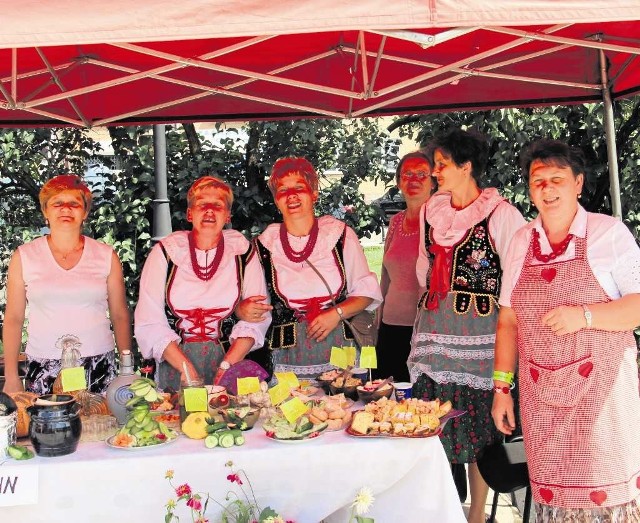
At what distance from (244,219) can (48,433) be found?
143 inches

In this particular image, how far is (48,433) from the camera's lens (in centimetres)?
241

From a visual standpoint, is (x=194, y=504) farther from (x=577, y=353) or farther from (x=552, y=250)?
(x=552, y=250)

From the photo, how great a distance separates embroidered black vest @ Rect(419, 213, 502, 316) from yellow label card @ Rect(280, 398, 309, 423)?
3.28 ft

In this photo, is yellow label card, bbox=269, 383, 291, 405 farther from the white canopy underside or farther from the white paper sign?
the white canopy underside

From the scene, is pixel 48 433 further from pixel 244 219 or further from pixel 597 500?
pixel 244 219

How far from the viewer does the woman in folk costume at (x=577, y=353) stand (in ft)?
8.57

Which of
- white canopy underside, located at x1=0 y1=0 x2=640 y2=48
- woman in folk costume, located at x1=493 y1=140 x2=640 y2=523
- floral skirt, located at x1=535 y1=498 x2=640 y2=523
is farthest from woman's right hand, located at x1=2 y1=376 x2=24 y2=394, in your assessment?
floral skirt, located at x1=535 y1=498 x2=640 y2=523

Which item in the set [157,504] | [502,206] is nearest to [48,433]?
[157,504]

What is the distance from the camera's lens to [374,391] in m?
2.88

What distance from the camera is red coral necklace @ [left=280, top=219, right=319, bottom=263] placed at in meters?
3.57

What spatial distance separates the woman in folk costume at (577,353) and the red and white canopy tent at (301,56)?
0.62 m

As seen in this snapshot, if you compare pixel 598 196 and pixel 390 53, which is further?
pixel 598 196

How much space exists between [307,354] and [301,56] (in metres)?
1.40

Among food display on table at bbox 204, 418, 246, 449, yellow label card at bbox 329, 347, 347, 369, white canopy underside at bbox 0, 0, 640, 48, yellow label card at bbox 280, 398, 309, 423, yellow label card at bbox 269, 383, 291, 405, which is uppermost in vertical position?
white canopy underside at bbox 0, 0, 640, 48
